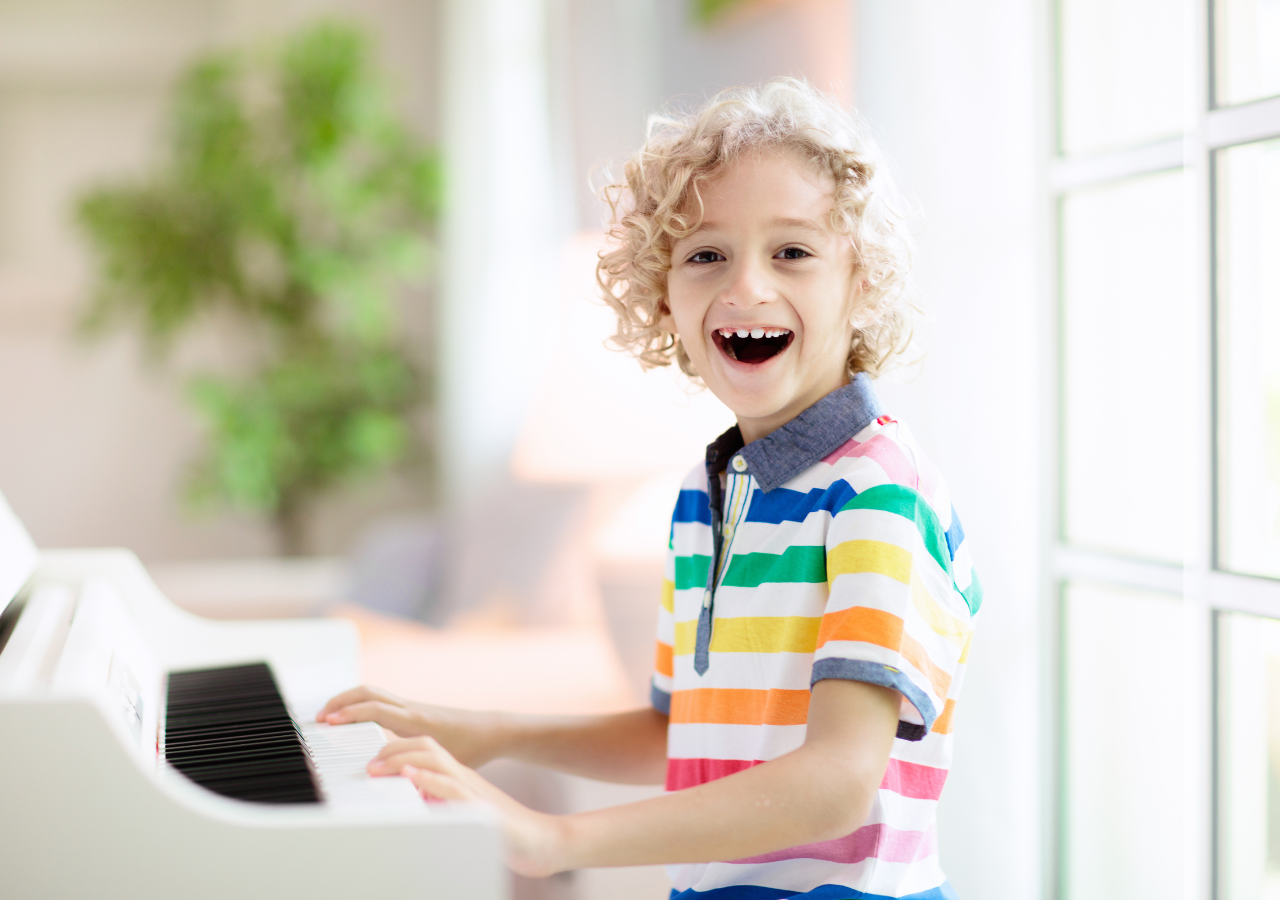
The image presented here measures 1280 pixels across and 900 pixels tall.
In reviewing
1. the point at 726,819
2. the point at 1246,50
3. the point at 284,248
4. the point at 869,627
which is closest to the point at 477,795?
the point at 726,819

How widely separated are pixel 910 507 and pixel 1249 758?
0.54 metres

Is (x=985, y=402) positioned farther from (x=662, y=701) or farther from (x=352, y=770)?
(x=352, y=770)

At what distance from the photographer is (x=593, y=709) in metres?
1.68

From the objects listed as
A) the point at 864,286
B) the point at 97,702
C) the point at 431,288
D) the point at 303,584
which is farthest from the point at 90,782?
the point at 431,288

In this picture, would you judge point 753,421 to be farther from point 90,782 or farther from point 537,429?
point 537,429

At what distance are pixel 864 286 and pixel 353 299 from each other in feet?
9.64

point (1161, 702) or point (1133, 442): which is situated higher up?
point (1133, 442)

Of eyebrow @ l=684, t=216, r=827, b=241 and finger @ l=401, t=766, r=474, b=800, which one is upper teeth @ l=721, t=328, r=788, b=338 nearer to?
eyebrow @ l=684, t=216, r=827, b=241

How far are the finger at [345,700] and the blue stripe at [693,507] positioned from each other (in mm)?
283

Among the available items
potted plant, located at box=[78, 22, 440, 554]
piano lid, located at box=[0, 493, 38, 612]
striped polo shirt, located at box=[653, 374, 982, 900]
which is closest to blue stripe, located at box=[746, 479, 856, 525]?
striped polo shirt, located at box=[653, 374, 982, 900]

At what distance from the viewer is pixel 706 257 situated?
828mm

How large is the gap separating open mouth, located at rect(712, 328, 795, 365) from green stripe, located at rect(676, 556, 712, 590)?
6.5 inches

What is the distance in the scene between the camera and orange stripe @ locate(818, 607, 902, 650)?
2.19ft

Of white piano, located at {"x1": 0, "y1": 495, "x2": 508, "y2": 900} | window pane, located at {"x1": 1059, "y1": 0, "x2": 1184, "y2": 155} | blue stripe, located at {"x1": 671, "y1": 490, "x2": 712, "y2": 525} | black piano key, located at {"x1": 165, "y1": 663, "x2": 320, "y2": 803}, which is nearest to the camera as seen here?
white piano, located at {"x1": 0, "y1": 495, "x2": 508, "y2": 900}
